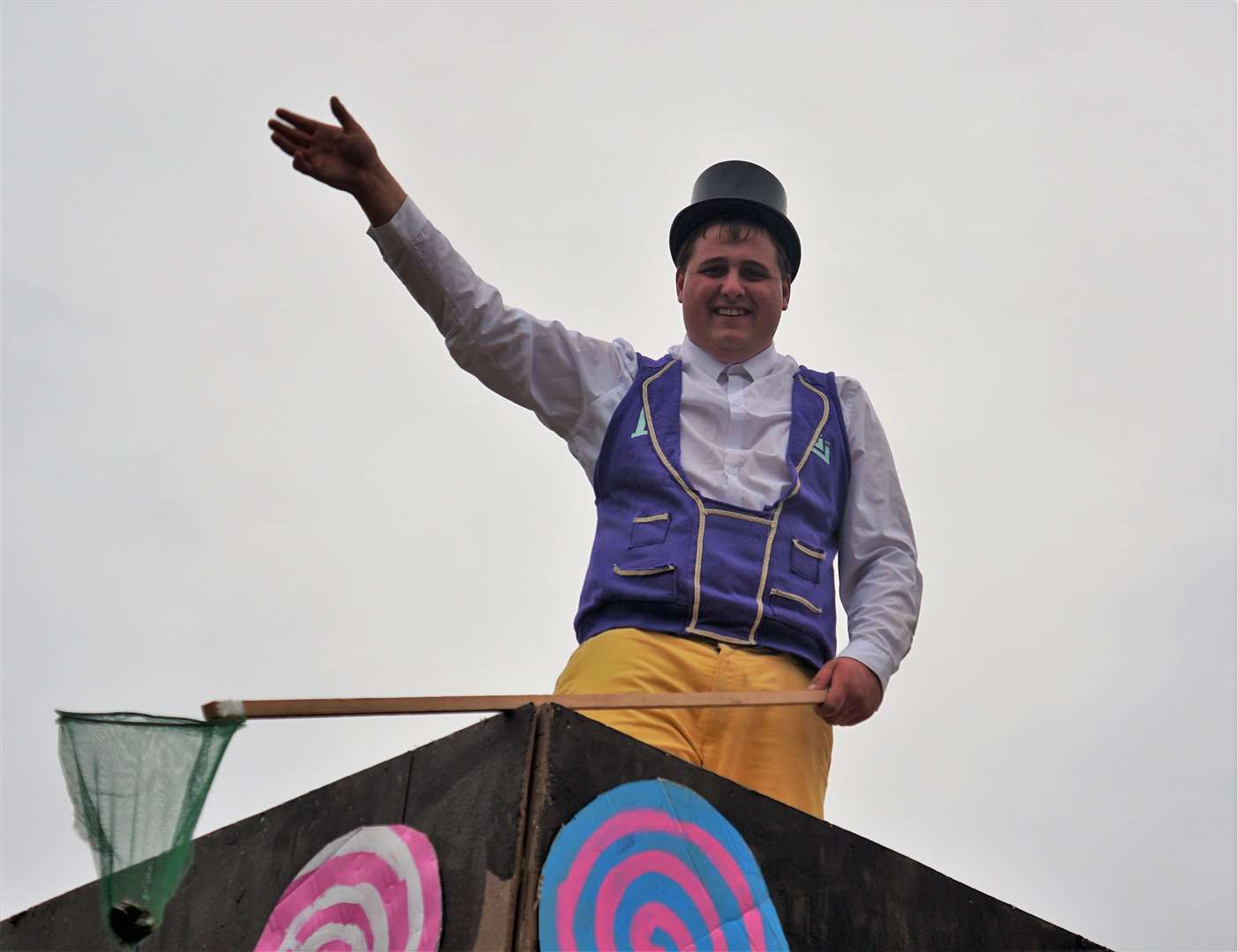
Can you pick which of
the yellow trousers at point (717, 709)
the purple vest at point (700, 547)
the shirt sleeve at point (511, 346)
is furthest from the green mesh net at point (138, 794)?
the shirt sleeve at point (511, 346)

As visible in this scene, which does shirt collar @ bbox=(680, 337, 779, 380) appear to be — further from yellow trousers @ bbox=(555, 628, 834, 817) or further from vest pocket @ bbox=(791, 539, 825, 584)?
yellow trousers @ bbox=(555, 628, 834, 817)

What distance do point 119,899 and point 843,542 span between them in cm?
198

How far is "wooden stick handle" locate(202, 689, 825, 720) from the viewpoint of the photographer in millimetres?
2928

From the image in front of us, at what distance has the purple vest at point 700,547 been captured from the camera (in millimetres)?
3602

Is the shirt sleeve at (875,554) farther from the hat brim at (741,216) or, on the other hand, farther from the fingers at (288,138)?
the fingers at (288,138)

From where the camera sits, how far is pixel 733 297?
4.13 meters

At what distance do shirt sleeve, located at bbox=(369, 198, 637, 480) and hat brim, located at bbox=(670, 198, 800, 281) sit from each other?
0.42m

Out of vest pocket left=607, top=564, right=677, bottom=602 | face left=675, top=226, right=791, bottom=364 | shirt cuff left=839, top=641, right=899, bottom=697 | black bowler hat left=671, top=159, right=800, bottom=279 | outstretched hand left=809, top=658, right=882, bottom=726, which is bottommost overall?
outstretched hand left=809, top=658, right=882, bottom=726

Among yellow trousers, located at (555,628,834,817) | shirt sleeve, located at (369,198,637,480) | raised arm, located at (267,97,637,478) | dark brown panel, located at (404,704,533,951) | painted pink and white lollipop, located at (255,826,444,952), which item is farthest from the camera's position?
shirt sleeve, located at (369,198,637,480)

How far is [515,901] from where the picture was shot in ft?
9.23

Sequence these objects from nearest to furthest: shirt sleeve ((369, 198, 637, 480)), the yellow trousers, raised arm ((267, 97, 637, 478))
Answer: the yellow trousers, raised arm ((267, 97, 637, 478)), shirt sleeve ((369, 198, 637, 480))

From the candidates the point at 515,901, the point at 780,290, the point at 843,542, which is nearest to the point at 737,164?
the point at 780,290

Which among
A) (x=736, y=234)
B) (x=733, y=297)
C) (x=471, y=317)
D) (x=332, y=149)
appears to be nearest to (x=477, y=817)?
(x=471, y=317)

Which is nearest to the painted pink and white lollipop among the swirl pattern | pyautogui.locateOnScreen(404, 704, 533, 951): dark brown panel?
pyautogui.locateOnScreen(404, 704, 533, 951): dark brown panel
